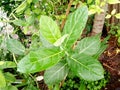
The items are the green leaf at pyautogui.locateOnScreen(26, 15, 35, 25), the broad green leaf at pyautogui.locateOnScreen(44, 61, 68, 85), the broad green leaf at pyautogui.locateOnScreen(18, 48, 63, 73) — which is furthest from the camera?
the green leaf at pyautogui.locateOnScreen(26, 15, 35, 25)

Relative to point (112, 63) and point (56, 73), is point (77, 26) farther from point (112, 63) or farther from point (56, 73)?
point (112, 63)

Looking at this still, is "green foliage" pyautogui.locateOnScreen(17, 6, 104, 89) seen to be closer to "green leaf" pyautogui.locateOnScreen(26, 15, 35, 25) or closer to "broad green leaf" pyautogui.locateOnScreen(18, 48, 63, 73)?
"broad green leaf" pyautogui.locateOnScreen(18, 48, 63, 73)

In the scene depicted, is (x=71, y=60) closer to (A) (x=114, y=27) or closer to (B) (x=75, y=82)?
(B) (x=75, y=82)

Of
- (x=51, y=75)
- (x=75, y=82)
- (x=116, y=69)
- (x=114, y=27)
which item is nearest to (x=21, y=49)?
(x=51, y=75)

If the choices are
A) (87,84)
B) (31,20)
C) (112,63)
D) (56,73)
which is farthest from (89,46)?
(112,63)

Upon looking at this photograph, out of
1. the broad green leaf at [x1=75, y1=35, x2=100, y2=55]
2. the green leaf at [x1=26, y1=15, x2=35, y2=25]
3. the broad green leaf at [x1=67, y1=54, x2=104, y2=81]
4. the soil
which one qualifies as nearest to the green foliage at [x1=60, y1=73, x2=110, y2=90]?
the soil

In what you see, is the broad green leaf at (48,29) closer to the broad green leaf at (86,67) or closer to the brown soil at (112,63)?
the broad green leaf at (86,67)
